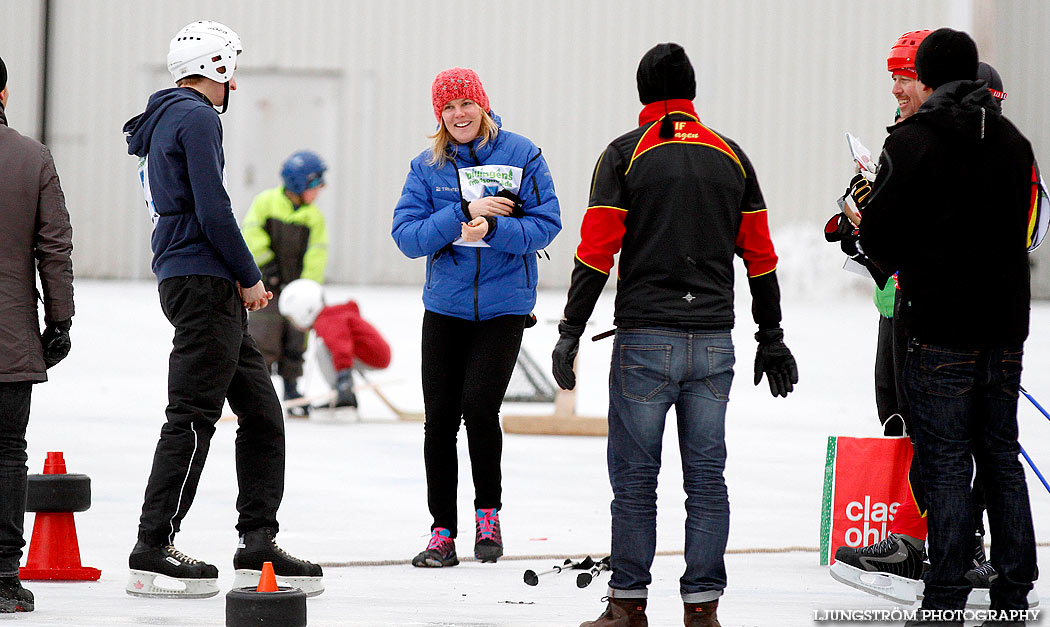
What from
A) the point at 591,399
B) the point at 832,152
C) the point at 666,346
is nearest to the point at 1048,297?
the point at 832,152

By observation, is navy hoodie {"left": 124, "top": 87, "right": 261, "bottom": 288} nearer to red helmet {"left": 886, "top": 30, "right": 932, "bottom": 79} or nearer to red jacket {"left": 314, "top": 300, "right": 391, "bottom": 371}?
red helmet {"left": 886, "top": 30, "right": 932, "bottom": 79}

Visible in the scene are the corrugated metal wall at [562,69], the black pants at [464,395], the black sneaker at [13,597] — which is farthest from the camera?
the corrugated metal wall at [562,69]

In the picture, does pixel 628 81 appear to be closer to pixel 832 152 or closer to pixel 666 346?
pixel 832 152

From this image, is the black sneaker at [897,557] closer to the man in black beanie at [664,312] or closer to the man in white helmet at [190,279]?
the man in black beanie at [664,312]

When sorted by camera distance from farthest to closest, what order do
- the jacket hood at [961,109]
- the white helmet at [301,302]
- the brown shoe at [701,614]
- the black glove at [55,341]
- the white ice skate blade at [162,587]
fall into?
1. the white helmet at [301,302]
2. the white ice skate blade at [162,587]
3. the black glove at [55,341]
4. the brown shoe at [701,614]
5. the jacket hood at [961,109]

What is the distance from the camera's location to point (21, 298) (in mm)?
3639

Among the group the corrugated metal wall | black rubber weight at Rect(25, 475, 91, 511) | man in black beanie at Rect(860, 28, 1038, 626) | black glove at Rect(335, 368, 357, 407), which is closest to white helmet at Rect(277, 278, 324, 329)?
black glove at Rect(335, 368, 357, 407)

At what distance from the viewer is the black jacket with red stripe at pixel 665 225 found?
3381 millimetres

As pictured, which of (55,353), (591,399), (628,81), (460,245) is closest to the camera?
(55,353)

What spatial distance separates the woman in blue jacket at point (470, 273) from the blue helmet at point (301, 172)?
434cm

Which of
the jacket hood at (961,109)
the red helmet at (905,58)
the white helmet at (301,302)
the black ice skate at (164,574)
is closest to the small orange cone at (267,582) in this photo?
the black ice skate at (164,574)

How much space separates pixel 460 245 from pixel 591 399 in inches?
243

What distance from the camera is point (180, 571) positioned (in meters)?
3.80

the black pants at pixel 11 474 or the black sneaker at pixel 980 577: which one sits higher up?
the black pants at pixel 11 474
